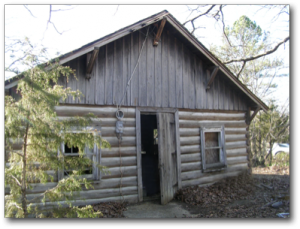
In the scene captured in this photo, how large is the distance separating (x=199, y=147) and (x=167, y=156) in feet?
5.76

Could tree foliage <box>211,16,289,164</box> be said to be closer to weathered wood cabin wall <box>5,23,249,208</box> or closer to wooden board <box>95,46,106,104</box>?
weathered wood cabin wall <box>5,23,249,208</box>

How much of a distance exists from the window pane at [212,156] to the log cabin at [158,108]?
0.04m

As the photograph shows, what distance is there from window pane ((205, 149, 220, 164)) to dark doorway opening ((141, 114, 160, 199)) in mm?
2188

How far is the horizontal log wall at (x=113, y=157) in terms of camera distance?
7469 millimetres

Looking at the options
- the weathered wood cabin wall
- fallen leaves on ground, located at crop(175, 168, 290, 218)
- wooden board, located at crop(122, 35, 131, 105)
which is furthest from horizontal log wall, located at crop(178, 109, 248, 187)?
wooden board, located at crop(122, 35, 131, 105)

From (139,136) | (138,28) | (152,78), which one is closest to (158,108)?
(152,78)

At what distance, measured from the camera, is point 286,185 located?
11070 mm

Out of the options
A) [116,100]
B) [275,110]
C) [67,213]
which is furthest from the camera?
[275,110]

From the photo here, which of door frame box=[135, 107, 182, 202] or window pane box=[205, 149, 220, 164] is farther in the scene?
window pane box=[205, 149, 220, 164]

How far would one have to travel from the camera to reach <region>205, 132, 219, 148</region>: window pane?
10.5m

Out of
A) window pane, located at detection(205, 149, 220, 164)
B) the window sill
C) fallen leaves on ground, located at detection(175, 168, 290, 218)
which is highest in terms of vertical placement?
window pane, located at detection(205, 149, 220, 164)
